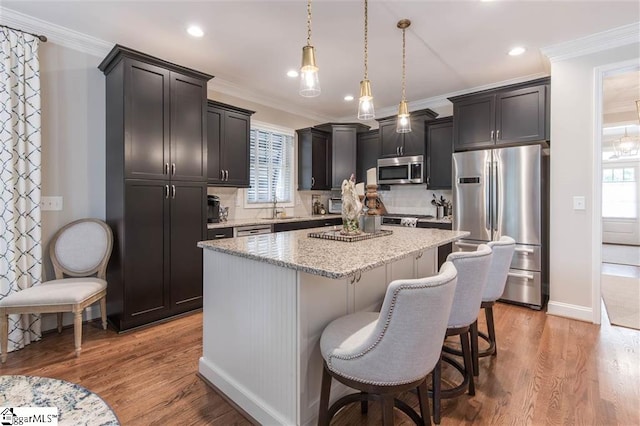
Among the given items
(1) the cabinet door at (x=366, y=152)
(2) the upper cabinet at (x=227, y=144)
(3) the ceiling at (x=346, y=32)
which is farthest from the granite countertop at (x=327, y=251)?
(1) the cabinet door at (x=366, y=152)

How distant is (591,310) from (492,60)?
9.22ft

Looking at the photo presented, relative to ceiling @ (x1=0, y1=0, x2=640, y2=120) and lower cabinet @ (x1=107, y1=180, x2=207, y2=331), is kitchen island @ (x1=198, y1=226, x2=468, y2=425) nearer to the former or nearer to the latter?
lower cabinet @ (x1=107, y1=180, x2=207, y2=331)

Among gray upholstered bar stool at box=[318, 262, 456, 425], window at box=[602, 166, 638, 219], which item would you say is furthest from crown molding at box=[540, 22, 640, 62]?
window at box=[602, 166, 638, 219]

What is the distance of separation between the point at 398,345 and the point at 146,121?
295cm

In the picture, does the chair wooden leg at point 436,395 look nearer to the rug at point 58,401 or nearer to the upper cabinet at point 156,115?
the rug at point 58,401

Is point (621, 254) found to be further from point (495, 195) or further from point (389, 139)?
point (389, 139)

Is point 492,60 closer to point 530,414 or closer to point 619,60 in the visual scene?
point 619,60

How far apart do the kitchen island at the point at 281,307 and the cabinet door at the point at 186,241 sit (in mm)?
1274

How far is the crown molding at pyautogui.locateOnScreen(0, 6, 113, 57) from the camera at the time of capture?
2670mm

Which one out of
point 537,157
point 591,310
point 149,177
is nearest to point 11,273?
point 149,177

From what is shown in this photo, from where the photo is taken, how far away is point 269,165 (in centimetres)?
505

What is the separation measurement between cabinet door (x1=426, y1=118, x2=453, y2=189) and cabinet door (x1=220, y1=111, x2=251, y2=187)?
2.65 m

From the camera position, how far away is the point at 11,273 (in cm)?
259

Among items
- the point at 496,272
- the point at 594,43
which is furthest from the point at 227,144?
the point at 594,43
